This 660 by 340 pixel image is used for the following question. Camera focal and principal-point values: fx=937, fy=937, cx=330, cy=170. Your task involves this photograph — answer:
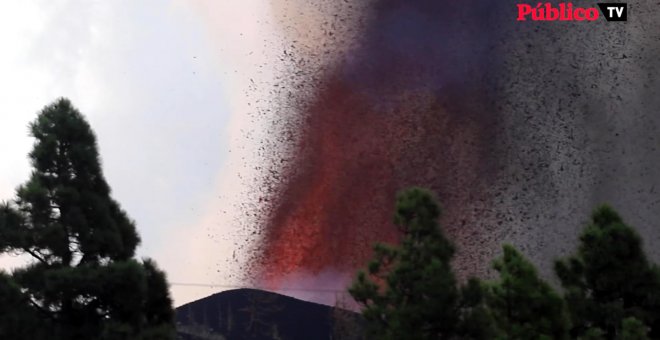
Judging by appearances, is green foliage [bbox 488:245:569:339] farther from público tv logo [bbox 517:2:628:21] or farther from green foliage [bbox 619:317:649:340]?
público tv logo [bbox 517:2:628:21]

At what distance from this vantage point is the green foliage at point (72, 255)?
7.52 m

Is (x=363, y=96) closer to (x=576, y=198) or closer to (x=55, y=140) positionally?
(x=576, y=198)

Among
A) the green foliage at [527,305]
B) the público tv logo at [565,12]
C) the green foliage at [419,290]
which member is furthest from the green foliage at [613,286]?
the público tv logo at [565,12]

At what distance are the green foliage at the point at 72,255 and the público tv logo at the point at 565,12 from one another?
6708 mm

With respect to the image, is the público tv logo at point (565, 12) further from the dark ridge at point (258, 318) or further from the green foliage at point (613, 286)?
the green foliage at point (613, 286)

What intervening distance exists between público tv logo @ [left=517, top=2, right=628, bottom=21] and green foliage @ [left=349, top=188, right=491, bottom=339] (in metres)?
5.40

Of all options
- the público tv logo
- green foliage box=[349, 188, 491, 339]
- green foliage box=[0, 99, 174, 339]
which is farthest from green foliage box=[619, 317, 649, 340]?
the público tv logo

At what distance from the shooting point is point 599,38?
1261 centimetres

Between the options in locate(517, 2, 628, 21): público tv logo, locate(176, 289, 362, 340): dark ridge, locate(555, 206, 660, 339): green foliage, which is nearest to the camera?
locate(555, 206, 660, 339): green foliage

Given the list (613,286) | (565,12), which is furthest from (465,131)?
(613,286)

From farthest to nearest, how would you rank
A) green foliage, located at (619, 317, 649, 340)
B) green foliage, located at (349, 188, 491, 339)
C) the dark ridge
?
the dark ridge
green foliage, located at (349, 188, 491, 339)
green foliage, located at (619, 317, 649, 340)

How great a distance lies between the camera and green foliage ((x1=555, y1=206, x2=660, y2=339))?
8133mm

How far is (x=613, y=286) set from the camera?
822 cm

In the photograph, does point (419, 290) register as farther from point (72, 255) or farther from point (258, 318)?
point (258, 318)
